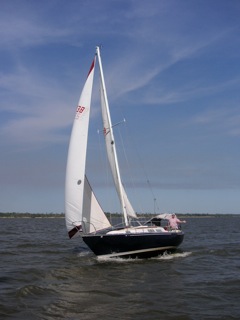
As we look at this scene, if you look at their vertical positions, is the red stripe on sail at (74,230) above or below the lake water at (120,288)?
Answer: above

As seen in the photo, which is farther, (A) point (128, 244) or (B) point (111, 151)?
(B) point (111, 151)

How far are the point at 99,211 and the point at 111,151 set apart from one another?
139 inches

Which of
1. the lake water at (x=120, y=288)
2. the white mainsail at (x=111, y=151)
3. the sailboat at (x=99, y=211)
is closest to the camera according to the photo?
the lake water at (x=120, y=288)

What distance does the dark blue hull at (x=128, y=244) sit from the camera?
21.7m

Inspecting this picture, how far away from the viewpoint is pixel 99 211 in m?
24.2

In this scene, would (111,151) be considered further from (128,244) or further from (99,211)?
(128,244)

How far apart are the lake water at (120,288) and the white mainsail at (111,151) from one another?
11.9ft

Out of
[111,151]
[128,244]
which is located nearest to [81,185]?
[111,151]

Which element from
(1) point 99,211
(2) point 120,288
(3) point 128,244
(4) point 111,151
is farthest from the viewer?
(4) point 111,151

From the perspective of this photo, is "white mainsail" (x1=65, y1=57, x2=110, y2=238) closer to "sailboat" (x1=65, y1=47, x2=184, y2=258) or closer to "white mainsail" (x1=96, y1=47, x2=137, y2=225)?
"sailboat" (x1=65, y1=47, x2=184, y2=258)

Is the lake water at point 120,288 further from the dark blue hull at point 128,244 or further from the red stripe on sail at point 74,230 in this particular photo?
the red stripe on sail at point 74,230

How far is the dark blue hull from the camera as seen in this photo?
2167cm

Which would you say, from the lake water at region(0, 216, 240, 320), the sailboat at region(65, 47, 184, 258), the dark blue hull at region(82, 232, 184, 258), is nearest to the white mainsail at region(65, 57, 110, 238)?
the sailboat at region(65, 47, 184, 258)

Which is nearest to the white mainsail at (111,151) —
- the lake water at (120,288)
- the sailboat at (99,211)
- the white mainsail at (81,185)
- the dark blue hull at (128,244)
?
the sailboat at (99,211)
